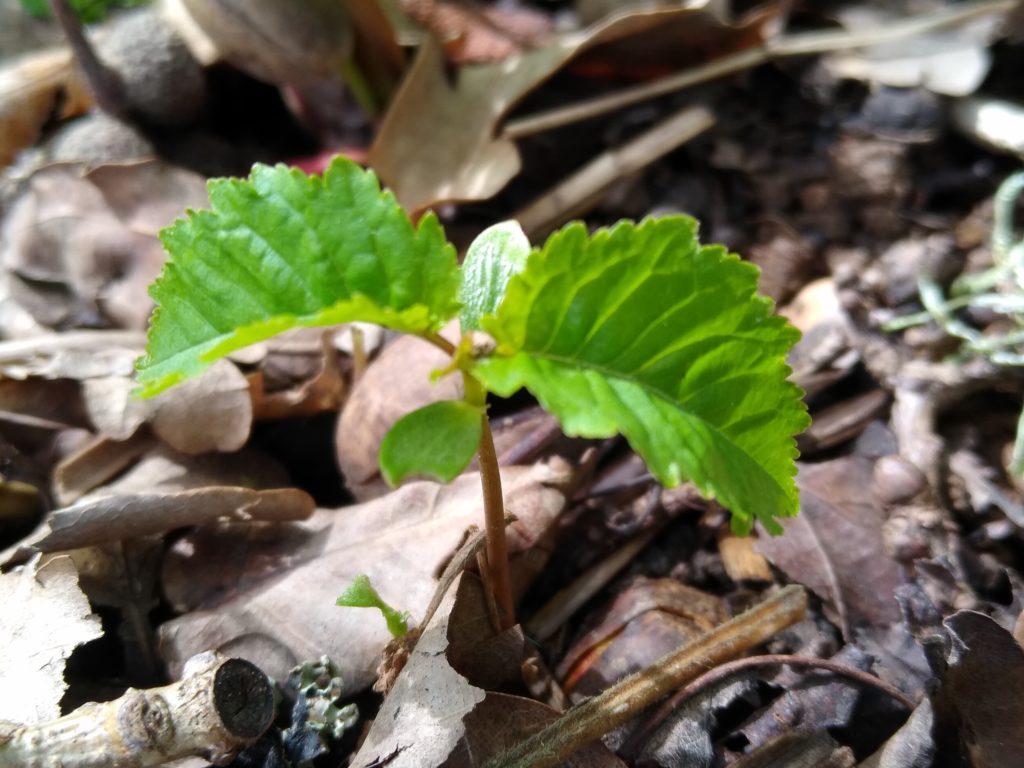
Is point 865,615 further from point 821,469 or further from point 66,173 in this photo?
point 66,173

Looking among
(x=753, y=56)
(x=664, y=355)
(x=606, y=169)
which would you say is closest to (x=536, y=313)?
(x=664, y=355)

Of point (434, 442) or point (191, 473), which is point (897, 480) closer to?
point (434, 442)

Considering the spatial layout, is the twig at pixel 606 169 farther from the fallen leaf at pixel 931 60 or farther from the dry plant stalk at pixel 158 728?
the dry plant stalk at pixel 158 728

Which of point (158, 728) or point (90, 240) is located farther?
point (90, 240)

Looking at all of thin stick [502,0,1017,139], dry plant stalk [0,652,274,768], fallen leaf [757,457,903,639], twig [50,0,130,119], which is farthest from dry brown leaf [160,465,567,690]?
twig [50,0,130,119]

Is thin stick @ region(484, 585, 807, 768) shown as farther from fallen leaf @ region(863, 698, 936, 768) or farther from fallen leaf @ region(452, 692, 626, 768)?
fallen leaf @ region(863, 698, 936, 768)

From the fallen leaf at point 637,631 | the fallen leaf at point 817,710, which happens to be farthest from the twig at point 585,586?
the fallen leaf at point 817,710

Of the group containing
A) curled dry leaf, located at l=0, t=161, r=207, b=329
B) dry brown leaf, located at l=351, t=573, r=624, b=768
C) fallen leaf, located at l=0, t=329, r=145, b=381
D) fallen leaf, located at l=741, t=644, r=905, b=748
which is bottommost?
fallen leaf, located at l=741, t=644, r=905, b=748

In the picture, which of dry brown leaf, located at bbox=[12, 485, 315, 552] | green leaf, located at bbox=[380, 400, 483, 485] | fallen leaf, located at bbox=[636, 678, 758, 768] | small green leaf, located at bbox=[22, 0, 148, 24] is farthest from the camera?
small green leaf, located at bbox=[22, 0, 148, 24]
